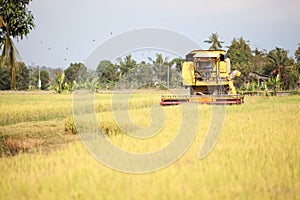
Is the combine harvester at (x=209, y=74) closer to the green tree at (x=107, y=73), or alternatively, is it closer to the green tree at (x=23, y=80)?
the green tree at (x=107, y=73)

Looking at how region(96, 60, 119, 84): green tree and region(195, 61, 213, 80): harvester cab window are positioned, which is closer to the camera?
region(195, 61, 213, 80): harvester cab window

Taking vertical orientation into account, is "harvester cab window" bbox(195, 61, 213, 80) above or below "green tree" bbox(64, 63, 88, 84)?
below

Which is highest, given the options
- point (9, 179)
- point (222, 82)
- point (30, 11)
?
point (30, 11)

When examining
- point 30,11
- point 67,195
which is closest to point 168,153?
point 67,195

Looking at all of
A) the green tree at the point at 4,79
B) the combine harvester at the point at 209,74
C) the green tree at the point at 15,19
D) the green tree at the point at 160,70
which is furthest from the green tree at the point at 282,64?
the green tree at the point at 15,19

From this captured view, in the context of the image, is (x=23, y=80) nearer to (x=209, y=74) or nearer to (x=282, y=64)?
(x=282, y=64)

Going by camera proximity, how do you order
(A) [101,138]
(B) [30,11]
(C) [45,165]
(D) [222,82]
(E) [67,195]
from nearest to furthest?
(E) [67,195] → (C) [45,165] → (A) [101,138] → (B) [30,11] → (D) [222,82]

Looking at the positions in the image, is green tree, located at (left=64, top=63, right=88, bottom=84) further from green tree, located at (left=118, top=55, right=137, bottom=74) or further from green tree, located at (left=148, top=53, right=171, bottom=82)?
green tree, located at (left=148, top=53, right=171, bottom=82)

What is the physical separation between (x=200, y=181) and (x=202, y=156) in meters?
1.25

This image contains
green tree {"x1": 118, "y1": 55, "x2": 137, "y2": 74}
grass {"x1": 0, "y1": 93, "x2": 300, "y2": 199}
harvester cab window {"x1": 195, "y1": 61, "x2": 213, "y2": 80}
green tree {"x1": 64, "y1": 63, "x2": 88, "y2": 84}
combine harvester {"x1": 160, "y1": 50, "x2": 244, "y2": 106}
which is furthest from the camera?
green tree {"x1": 64, "y1": 63, "x2": 88, "y2": 84}

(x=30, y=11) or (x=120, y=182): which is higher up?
(x=30, y=11)

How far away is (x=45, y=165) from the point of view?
4.75 m

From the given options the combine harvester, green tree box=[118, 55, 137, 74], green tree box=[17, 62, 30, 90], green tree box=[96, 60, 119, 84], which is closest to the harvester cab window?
the combine harvester

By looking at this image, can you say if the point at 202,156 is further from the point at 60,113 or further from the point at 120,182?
the point at 60,113
